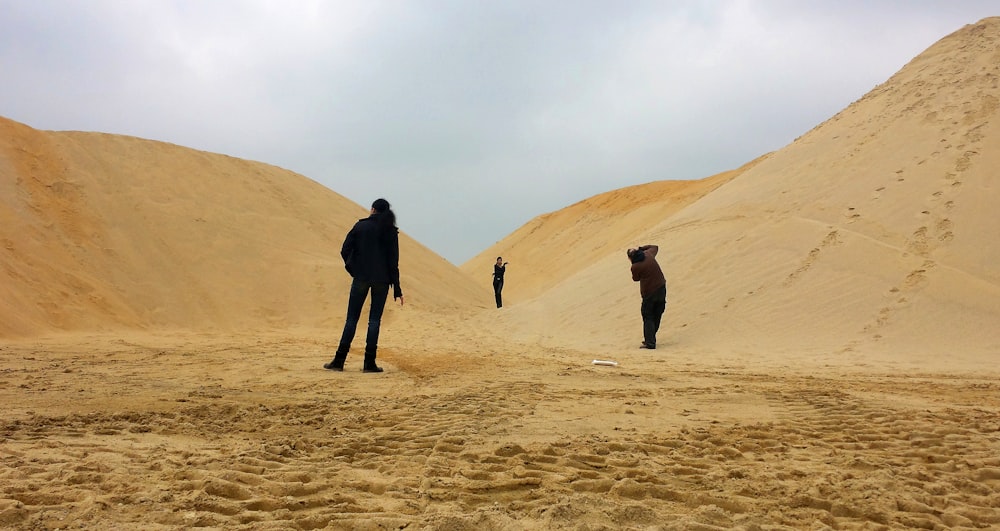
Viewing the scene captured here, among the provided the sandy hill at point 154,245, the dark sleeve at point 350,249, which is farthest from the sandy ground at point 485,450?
the sandy hill at point 154,245

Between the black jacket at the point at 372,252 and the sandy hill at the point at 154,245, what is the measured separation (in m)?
5.12

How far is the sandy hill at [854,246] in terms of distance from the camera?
848 centimetres

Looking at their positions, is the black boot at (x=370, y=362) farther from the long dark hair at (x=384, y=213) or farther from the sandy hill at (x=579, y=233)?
the sandy hill at (x=579, y=233)

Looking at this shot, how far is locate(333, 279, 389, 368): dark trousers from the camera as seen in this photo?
20.1 feet

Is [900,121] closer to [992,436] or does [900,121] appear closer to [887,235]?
[887,235]

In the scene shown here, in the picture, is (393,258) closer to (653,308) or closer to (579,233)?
(653,308)

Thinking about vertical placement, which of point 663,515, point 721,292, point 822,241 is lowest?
point 663,515

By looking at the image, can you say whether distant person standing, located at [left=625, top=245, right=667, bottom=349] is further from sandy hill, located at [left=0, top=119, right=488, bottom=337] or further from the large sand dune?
sandy hill, located at [left=0, top=119, right=488, bottom=337]

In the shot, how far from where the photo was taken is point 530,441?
3336 mm

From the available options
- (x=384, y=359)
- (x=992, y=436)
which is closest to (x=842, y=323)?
(x=992, y=436)

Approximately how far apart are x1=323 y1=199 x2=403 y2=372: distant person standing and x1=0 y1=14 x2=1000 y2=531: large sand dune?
73 centimetres

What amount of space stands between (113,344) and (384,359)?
11.8 ft

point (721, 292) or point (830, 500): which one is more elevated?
point (721, 292)

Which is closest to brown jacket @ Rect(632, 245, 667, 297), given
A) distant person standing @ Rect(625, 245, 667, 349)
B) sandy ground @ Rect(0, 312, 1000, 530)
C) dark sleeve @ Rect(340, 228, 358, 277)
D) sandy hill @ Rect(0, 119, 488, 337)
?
distant person standing @ Rect(625, 245, 667, 349)
